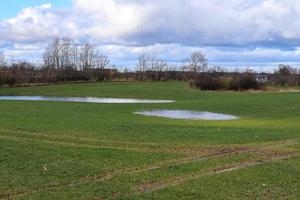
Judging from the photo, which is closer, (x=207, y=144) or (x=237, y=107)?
(x=207, y=144)

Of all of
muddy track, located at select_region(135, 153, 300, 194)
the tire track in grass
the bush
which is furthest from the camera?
the bush

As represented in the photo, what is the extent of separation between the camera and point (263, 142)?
1869 cm

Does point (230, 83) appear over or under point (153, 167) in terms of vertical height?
under

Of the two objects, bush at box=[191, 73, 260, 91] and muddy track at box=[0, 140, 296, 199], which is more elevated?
muddy track at box=[0, 140, 296, 199]

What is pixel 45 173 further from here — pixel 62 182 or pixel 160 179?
pixel 160 179

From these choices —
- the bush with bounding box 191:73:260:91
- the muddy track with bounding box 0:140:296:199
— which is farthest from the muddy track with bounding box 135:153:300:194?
the bush with bounding box 191:73:260:91

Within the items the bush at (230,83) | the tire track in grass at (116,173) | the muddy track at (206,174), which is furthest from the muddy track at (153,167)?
the bush at (230,83)

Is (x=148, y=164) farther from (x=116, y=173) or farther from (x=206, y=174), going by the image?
(x=206, y=174)

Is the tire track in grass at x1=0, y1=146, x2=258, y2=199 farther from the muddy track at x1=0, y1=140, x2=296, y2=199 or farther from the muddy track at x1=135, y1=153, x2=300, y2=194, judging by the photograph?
the muddy track at x1=135, y1=153, x2=300, y2=194

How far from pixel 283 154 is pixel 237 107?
112 feet

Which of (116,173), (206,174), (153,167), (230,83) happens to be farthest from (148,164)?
(230,83)

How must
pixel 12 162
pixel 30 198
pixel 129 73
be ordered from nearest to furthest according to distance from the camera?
pixel 30 198, pixel 12 162, pixel 129 73

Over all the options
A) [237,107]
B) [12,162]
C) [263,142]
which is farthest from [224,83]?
[12,162]

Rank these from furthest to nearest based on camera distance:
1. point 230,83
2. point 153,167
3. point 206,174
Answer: point 230,83, point 153,167, point 206,174
